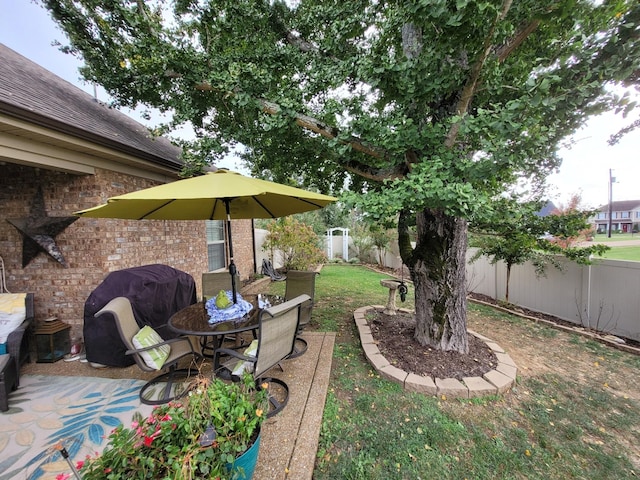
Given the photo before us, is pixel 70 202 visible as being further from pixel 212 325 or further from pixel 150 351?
pixel 212 325

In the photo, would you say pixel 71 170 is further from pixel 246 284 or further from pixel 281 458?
pixel 246 284

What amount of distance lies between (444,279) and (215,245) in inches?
239

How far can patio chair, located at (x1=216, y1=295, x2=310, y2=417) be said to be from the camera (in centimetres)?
244

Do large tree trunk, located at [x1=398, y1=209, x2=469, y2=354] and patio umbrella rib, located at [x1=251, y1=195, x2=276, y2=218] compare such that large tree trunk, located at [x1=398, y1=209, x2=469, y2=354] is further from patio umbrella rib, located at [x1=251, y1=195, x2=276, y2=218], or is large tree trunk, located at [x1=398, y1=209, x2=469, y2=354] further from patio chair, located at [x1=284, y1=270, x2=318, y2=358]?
patio umbrella rib, located at [x1=251, y1=195, x2=276, y2=218]

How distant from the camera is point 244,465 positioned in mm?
1532

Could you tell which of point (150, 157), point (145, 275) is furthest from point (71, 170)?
point (145, 275)

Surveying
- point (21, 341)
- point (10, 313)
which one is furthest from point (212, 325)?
point (10, 313)

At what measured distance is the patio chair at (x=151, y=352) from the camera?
262cm

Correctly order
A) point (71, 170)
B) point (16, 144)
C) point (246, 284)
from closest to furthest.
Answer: point (16, 144), point (71, 170), point (246, 284)

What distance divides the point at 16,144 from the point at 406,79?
13.5 ft

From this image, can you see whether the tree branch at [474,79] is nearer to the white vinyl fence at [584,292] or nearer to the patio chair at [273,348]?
the patio chair at [273,348]

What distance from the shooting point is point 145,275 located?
3.84m

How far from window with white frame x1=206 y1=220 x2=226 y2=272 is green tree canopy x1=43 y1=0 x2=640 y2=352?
2753 millimetres

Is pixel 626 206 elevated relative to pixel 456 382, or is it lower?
elevated
